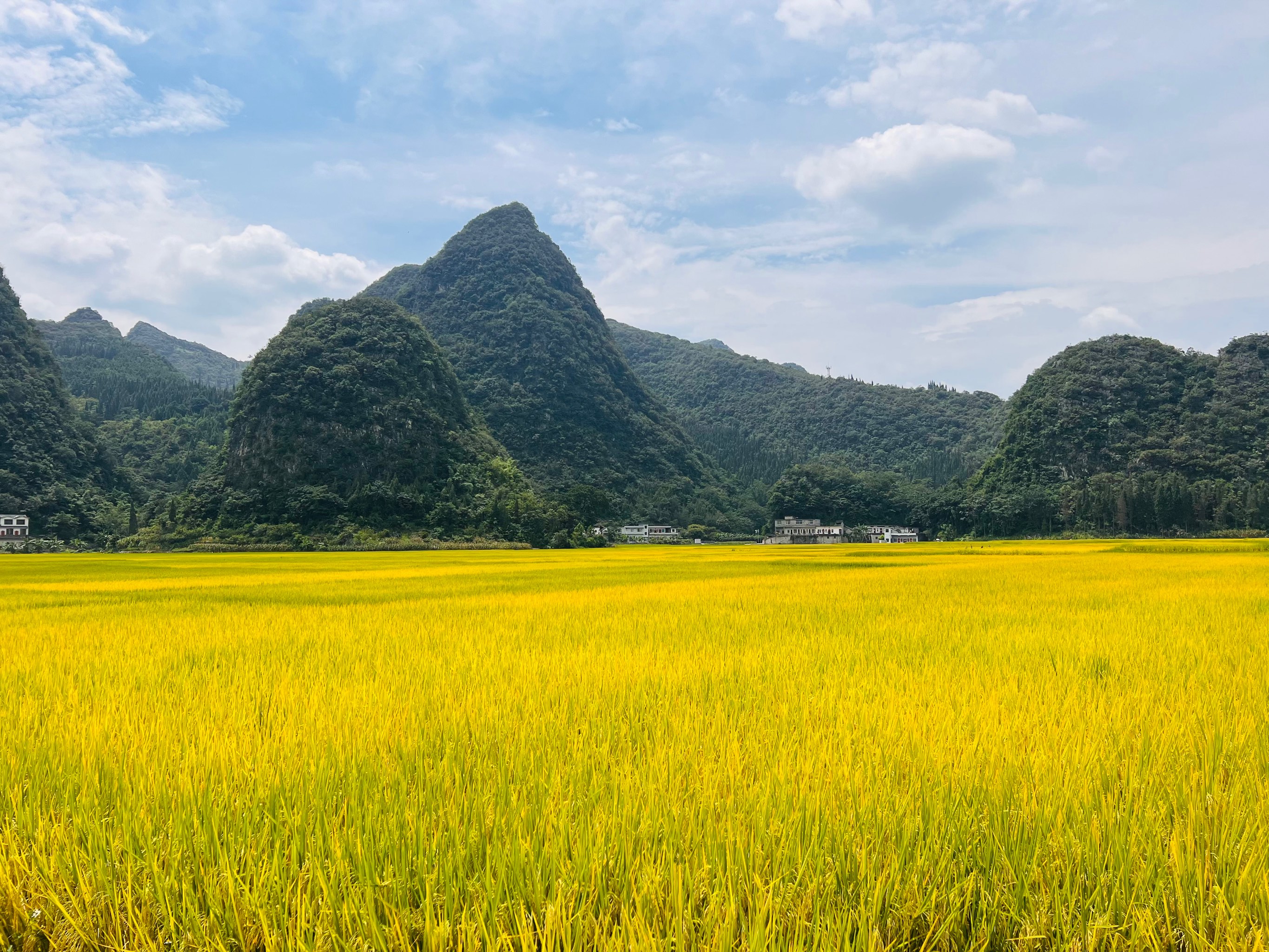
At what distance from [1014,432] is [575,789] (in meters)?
127

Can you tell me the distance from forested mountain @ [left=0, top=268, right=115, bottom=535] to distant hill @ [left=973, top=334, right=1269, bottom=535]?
119656 mm

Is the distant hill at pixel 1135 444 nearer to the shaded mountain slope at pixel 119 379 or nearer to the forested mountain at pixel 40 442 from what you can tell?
the forested mountain at pixel 40 442

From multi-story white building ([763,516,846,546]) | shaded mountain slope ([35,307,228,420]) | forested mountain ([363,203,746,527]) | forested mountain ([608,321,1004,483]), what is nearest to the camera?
multi-story white building ([763,516,846,546])

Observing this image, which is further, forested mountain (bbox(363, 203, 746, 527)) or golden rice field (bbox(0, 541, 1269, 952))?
forested mountain (bbox(363, 203, 746, 527))

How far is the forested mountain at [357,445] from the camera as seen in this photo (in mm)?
72750

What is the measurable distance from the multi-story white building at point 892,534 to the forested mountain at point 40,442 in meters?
106

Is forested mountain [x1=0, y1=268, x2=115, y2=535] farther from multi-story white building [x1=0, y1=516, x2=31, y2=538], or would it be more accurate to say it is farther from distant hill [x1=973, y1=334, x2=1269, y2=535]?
distant hill [x1=973, y1=334, x2=1269, y2=535]

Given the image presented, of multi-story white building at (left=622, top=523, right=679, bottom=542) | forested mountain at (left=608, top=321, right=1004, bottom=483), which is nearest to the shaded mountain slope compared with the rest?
multi-story white building at (left=622, top=523, right=679, bottom=542)

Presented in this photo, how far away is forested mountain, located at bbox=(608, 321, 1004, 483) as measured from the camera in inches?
5969

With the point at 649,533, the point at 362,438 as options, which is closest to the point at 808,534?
the point at 649,533

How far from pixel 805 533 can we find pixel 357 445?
68.4 meters

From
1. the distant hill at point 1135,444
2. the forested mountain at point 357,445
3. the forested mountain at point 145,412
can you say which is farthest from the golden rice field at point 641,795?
the distant hill at point 1135,444

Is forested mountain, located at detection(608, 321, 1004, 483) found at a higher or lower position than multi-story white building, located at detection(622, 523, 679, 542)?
higher

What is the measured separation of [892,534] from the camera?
104 metres
